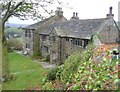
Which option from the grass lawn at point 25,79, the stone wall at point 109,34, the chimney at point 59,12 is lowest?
the grass lawn at point 25,79

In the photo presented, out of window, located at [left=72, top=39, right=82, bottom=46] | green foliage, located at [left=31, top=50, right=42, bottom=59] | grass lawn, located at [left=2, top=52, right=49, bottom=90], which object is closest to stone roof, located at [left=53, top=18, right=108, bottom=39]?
window, located at [left=72, top=39, right=82, bottom=46]

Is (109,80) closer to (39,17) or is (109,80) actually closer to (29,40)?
(39,17)

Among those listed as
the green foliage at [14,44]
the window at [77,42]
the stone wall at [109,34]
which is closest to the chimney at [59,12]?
the window at [77,42]

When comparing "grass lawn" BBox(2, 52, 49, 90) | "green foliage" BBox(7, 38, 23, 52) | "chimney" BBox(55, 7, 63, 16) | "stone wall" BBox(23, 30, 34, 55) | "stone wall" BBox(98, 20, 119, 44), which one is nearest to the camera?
"grass lawn" BBox(2, 52, 49, 90)

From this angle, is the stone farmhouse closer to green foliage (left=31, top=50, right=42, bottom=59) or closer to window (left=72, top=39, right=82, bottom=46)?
window (left=72, top=39, right=82, bottom=46)

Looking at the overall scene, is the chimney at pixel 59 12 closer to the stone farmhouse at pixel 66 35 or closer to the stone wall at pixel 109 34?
the stone farmhouse at pixel 66 35

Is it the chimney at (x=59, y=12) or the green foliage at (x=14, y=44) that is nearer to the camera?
the chimney at (x=59, y=12)

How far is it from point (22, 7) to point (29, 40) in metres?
22.6

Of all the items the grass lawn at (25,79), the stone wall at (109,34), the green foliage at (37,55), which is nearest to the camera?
the grass lawn at (25,79)

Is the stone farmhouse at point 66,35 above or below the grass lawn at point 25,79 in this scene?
above

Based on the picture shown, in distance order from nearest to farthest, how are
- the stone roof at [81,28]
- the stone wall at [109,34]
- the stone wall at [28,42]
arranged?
the stone roof at [81,28] → the stone wall at [109,34] → the stone wall at [28,42]

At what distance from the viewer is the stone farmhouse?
2814 centimetres

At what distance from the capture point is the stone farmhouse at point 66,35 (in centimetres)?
2814

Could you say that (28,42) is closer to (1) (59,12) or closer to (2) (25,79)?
(1) (59,12)
